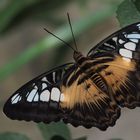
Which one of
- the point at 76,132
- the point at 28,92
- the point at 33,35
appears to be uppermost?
the point at 33,35

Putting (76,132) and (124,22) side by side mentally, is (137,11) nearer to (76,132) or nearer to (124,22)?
(124,22)

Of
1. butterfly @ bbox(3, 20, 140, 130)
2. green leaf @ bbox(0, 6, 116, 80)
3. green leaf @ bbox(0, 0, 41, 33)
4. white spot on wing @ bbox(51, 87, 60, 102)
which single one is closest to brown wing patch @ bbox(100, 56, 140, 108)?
butterfly @ bbox(3, 20, 140, 130)

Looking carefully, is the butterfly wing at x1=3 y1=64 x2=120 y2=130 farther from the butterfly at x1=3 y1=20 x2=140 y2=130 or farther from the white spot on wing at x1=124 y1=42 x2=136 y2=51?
the white spot on wing at x1=124 y1=42 x2=136 y2=51

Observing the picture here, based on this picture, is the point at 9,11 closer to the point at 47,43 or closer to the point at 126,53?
the point at 47,43

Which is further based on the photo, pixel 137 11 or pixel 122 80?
pixel 122 80

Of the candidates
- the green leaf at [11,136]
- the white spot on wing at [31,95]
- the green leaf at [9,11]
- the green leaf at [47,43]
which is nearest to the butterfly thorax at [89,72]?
the white spot on wing at [31,95]

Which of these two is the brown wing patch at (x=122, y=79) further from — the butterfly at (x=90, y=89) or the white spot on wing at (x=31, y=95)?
the white spot on wing at (x=31, y=95)

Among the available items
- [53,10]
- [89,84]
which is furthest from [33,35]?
[89,84]

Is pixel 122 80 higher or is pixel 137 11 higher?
pixel 137 11
